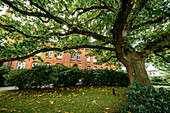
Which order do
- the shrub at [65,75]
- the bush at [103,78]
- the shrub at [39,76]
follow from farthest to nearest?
1. the bush at [103,78]
2. the shrub at [65,75]
3. the shrub at [39,76]

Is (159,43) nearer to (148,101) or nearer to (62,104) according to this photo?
(148,101)

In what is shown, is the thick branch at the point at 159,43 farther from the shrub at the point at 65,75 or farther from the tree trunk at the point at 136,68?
the shrub at the point at 65,75

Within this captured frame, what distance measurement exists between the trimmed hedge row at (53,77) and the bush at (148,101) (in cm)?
537

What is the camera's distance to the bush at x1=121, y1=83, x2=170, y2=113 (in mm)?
2145

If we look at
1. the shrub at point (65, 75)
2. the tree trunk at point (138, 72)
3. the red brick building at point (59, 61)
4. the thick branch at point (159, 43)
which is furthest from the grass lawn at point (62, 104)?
the red brick building at point (59, 61)

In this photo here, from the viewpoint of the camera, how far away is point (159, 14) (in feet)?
18.1

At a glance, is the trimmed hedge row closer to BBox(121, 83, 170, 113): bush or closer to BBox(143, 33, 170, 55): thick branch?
BBox(143, 33, 170, 55): thick branch

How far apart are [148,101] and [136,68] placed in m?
2.90

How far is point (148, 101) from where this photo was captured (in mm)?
2332

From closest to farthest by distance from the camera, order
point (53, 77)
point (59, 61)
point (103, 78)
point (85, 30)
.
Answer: point (85, 30) → point (53, 77) → point (103, 78) → point (59, 61)

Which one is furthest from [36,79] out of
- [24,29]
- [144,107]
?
[144,107]

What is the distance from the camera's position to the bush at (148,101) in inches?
84.4

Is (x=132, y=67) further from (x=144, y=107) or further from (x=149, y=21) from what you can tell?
(x=149, y=21)

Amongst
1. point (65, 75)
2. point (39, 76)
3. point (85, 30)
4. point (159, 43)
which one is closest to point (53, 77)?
point (65, 75)
